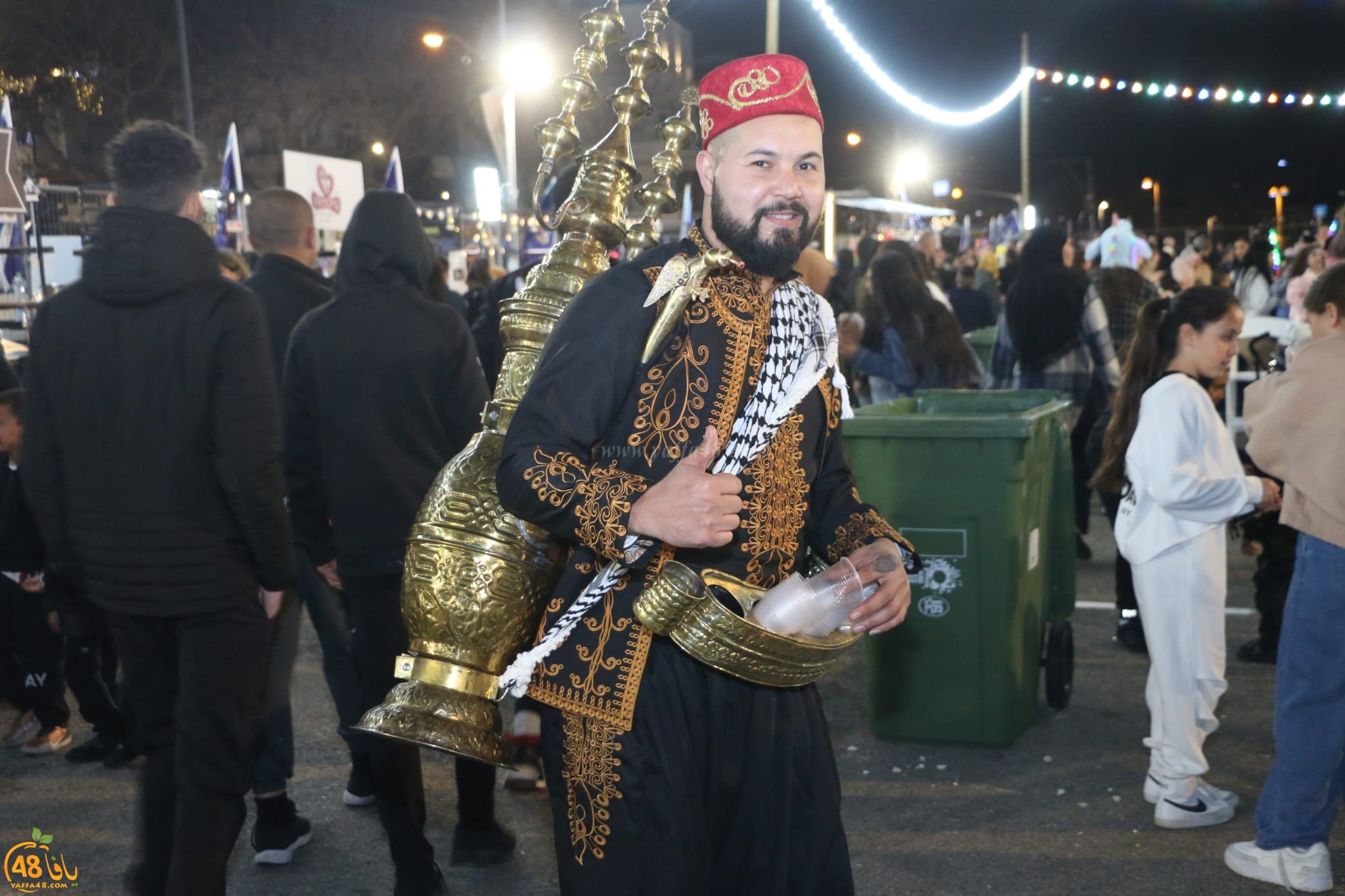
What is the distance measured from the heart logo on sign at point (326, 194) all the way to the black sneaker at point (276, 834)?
30.8 feet

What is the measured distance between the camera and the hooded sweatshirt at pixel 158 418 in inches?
126

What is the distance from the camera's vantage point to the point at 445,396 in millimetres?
4121

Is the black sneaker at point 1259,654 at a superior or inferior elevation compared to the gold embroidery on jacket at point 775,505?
inferior

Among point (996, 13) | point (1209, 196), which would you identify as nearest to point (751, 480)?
point (996, 13)

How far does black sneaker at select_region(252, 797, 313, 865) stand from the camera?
4.34 metres

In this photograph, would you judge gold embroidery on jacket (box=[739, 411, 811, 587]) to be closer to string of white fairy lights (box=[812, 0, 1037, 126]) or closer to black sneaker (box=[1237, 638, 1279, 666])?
black sneaker (box=[1237, 638, 1279, 666])

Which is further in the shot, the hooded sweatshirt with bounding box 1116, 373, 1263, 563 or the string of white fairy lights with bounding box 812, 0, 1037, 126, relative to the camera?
the string of white fairy lights with bounding box 812, 0, 1037, 126

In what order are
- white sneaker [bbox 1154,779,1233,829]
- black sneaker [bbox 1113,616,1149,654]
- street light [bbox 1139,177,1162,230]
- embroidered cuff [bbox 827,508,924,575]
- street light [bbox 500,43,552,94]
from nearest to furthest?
embroidered cuff [bbox 827,508,924,575], white sneaker [bbox 1154,779,1233,829], black sneaker [bbox 1113,616,1149,654], street light [bbox 500,43,552,94], street light [bbox 1139,177,1162,230]

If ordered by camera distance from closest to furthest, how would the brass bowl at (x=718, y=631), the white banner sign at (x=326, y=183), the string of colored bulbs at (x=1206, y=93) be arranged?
the brass bowl at (x=718, y=631)
the white banner sign at (x=326, y=183)
the string of colored bulbs at (x=1206, y=93)

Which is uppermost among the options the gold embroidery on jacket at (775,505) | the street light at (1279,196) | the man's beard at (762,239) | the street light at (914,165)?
the street light at (914,165)

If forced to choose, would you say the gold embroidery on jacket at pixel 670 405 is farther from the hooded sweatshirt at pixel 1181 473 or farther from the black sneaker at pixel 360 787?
the black sneaker at pixel 360 787

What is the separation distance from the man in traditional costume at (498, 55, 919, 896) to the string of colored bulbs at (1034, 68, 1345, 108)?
16593 millimetres

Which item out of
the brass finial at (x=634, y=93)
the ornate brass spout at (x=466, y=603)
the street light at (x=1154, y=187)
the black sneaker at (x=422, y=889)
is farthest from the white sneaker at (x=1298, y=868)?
the street light at (x=1154, y=187)

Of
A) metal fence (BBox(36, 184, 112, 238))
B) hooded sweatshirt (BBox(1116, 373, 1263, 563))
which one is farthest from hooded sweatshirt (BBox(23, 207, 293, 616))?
metal fence (BBox(36, 184, 112, 238))
